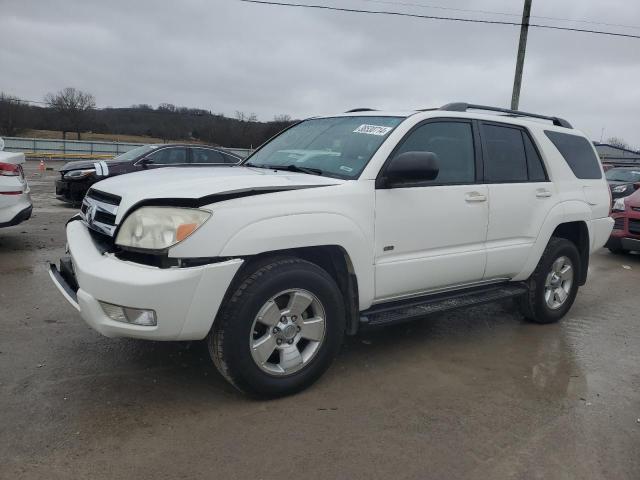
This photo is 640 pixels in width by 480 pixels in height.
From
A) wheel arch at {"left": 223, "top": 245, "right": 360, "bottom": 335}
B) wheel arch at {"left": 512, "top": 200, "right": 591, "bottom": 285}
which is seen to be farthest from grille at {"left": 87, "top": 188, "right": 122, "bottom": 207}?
wheel arch at {"left": 512, "top": 200, "right": 591, "bottom": 285}

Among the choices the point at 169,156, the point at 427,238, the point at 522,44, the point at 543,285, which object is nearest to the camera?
the point at 427,238

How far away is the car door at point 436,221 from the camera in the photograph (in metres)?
3.65

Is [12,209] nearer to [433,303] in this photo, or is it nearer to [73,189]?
[73,189]

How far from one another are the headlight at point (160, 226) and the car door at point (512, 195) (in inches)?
96.2

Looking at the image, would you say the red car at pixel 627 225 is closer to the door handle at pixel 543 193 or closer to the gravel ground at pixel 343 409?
the gravel ground at pixel 343 409

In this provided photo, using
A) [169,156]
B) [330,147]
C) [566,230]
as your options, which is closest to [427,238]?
[330,147]

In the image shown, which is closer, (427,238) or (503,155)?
(427,238)

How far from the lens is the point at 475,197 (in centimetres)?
415

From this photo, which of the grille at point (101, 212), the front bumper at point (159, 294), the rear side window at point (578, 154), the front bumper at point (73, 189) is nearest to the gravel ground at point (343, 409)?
the front bumper at point (159, 294)

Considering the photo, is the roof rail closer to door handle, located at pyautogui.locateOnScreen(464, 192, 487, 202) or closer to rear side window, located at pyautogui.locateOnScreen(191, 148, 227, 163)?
door handle, located at pyautogui.locateOnScreen(464, 192, 487, 202)

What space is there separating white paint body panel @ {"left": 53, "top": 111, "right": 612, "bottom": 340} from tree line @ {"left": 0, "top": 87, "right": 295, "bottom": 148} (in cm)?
3380

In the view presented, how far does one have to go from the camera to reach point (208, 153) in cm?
1242

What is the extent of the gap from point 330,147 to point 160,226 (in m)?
1.58

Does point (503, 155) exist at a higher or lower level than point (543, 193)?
higher
